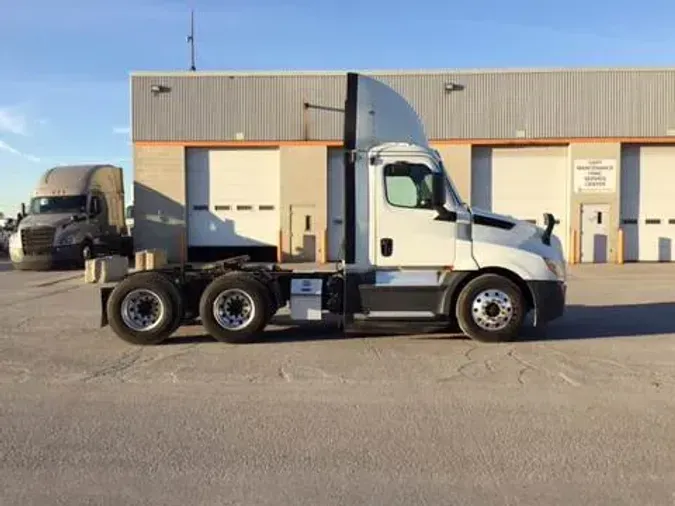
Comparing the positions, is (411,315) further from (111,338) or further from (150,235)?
(150,235)

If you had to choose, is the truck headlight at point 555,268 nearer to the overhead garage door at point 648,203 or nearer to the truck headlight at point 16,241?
the overhead garage door at point 648,203

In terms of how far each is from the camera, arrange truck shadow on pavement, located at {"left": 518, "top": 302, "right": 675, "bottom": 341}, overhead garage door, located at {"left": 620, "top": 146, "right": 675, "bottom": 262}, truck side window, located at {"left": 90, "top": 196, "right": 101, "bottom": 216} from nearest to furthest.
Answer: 1. truck shadow on pavement, located at {"left": 518, "top": 302, "right": 675, "bottom": 341}
2. overhead garage door, located at {"left": 620, "top": 146, "right": 675, "bottom": 262}
3. truck side window, located at {"left": 90, "top": 196, "right": 101, "bottom": 216}

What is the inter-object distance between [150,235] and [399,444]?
25.6 metres

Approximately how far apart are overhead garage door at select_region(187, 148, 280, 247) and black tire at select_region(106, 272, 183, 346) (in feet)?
64.7

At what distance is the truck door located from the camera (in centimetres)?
1066

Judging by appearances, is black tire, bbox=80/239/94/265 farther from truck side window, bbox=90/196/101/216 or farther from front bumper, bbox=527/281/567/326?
front bumper, bbox=527/281/567/326

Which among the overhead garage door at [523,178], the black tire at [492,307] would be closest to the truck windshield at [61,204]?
the overhead garage door at [523,178]

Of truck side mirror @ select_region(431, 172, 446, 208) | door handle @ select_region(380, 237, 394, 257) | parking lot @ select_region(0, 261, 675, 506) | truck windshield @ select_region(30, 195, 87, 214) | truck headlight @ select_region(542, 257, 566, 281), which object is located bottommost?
parking lot @ select_region(0, 261, 675, 506)

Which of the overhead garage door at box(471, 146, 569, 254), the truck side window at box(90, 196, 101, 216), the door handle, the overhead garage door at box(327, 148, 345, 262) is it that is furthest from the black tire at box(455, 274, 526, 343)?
the truck side window at box(90, 196, 101, 216)

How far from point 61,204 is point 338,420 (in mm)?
25396

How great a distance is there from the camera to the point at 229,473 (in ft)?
17.1

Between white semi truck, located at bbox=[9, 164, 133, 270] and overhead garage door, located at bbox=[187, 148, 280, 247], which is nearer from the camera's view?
white semi truck, located at bbox=[9, 164, 133, 270]

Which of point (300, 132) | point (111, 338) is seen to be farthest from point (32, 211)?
point (111, 338)

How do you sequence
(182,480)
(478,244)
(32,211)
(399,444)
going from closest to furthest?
(182,480) → (399,444) → (478,244) → (32,211)
